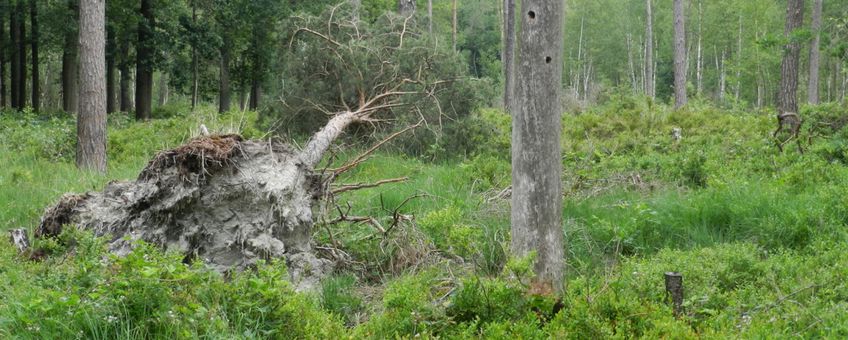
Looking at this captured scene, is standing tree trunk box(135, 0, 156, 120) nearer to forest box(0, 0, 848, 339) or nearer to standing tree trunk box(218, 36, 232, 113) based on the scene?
standing tree trunk box(218, 36, 232, 113)

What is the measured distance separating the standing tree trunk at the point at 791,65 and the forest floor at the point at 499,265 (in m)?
7.37

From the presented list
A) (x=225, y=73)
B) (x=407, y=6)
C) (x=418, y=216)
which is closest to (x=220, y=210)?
(x=418, y=216)

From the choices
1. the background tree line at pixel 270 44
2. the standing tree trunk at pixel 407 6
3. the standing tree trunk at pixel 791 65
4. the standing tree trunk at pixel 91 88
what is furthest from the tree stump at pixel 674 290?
the standing tree trunk at pixel 791 65

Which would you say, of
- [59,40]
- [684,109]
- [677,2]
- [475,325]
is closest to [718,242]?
[475,325]

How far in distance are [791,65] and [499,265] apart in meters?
15.7

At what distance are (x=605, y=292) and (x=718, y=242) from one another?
7.68 ft

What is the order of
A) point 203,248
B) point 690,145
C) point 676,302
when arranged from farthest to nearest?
point 690,145
point 203,248
point 676,302

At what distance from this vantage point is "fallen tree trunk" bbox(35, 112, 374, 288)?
6.13m

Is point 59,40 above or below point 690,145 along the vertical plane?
above

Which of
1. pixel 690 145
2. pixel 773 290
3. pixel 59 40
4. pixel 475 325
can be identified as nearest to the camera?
pixel 475 325

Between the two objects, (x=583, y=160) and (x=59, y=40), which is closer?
(x=583, y=160)

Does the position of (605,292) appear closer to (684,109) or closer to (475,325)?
(475,325)

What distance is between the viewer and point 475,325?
446 cm

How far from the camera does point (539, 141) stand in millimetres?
4801
